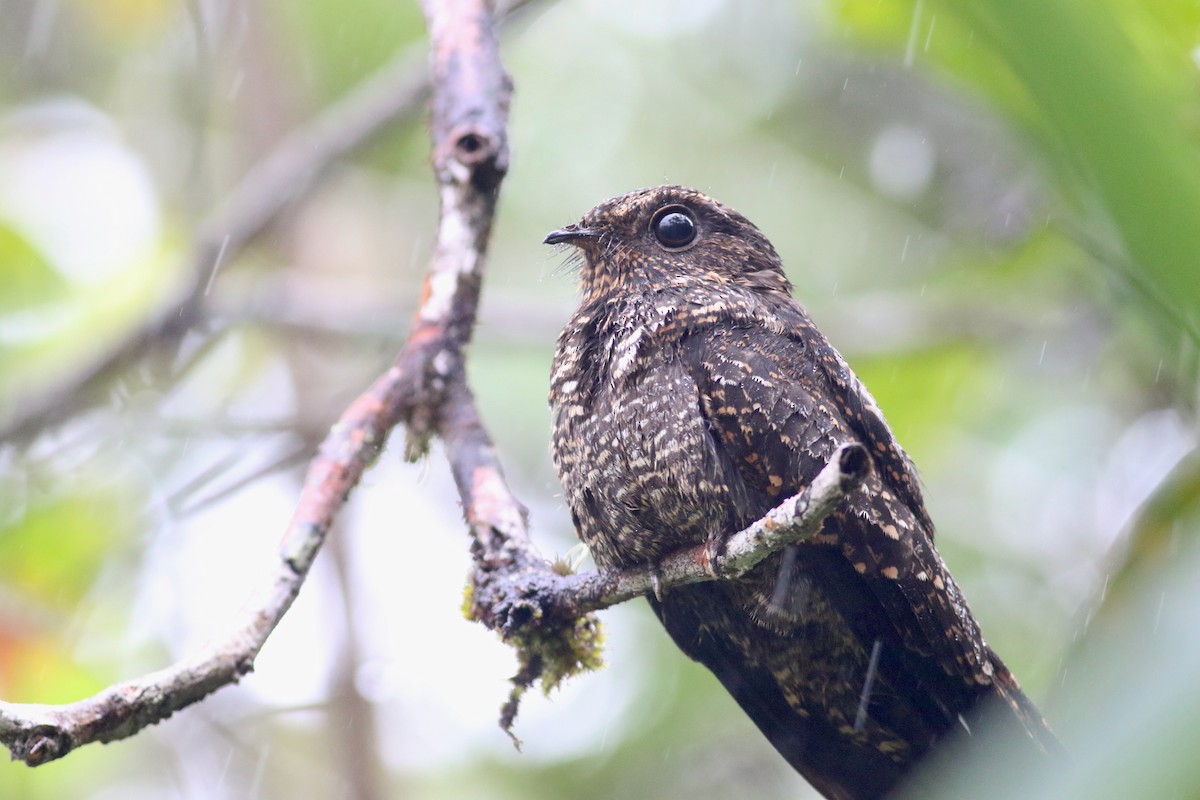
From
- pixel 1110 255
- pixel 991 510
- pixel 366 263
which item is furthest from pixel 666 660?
pixel 1110 255

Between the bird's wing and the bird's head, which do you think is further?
the bird's head

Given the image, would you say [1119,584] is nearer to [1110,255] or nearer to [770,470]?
[770,470]

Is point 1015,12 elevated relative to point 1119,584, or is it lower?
elevated

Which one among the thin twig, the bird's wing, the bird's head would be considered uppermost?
the thin twig

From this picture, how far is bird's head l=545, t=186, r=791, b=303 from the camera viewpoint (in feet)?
12.4

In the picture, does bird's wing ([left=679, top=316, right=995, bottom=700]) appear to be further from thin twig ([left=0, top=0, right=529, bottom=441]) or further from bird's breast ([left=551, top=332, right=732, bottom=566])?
thin twig ([left=0, top=0, right=529, bottom=441])

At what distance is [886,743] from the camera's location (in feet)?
10.9

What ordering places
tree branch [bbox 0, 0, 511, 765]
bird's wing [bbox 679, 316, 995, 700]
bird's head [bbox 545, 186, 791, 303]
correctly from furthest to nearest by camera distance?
bird's head [bbox 545, 186, 791, 303]
bird's wing [bbox 679, 316, 995, 700]
tree branch [bbox 0, 0, 511, 765]

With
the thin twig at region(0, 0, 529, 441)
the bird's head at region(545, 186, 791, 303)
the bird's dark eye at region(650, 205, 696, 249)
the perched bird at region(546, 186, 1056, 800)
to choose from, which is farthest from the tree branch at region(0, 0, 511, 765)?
the thin twig at region(0, 0, 529, 441)

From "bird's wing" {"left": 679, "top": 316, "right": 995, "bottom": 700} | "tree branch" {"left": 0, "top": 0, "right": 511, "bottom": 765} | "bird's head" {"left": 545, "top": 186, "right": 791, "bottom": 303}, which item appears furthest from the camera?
"bird's head" {"left": 545, "top": 186, "right": 791, "bottom": 303}

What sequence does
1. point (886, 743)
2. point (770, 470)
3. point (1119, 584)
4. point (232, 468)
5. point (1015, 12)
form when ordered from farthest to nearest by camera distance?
point (232, 468) < point (886, 743) < point (770, 470) < point (1119, 584) < point (1015, 12)

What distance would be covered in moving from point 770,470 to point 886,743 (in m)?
0.97

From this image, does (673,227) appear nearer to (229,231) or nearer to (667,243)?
(667,243)

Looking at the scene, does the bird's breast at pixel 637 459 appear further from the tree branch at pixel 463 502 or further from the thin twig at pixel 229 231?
the thin twig at pixel 229 231
